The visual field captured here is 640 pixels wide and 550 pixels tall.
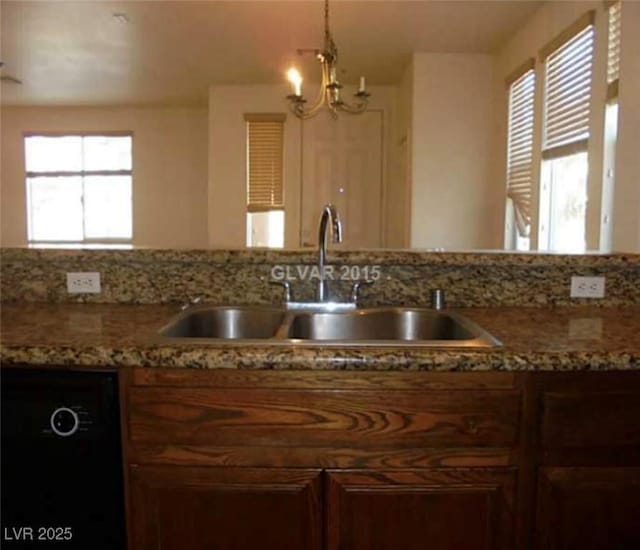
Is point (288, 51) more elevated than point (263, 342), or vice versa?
point (288, 51)

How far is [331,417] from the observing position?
3.53 ft

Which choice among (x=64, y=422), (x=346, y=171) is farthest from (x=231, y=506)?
(x=346, y=171)

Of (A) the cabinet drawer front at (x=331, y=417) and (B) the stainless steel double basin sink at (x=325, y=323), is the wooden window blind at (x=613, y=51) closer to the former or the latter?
(B) the stainless steel double basin sink at (x=325, y=323)

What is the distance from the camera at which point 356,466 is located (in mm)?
1085

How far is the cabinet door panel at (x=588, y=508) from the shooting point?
3.55 ft

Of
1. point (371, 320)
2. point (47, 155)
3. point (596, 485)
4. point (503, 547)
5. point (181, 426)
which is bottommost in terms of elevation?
point (503, 547)

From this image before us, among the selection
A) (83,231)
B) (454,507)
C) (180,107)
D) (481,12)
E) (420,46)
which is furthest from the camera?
(83,231)

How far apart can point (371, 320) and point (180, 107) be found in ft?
18.9

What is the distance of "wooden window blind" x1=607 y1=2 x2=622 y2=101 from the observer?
90.4 inches

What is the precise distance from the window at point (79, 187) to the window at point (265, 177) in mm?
2177

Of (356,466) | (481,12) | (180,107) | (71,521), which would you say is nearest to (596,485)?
(356,466)

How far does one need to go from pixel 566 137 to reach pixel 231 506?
264 centimetres

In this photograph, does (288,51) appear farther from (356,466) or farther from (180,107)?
(356,466)

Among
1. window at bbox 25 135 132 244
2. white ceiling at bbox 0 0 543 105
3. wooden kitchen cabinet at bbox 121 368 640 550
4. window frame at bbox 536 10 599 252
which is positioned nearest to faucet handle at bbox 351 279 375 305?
wooden kitchen cabinet at bbox 121 368 640 550
